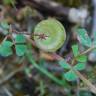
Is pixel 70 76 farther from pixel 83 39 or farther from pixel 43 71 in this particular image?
pixel 43 71

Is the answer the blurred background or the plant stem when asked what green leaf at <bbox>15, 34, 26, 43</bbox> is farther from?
the plant stem

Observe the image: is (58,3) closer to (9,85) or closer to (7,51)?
(9,85)

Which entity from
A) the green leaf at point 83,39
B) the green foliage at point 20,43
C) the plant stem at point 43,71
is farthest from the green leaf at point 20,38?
the plant stem at point 43,71

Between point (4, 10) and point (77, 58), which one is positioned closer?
point (77, 58)

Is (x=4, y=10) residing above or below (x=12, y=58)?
above

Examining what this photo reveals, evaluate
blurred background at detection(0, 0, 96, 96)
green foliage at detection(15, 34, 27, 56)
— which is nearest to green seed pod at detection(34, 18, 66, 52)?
green foliage at detection(15, 34, 27, 56)

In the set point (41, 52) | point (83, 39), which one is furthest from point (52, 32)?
point (41, 52)

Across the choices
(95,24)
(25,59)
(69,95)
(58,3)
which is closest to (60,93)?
(69,95)

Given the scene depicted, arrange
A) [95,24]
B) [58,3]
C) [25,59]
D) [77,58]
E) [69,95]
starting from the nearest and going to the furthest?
[77,58], [69,95], [25,59], [95,24], [58,3]
